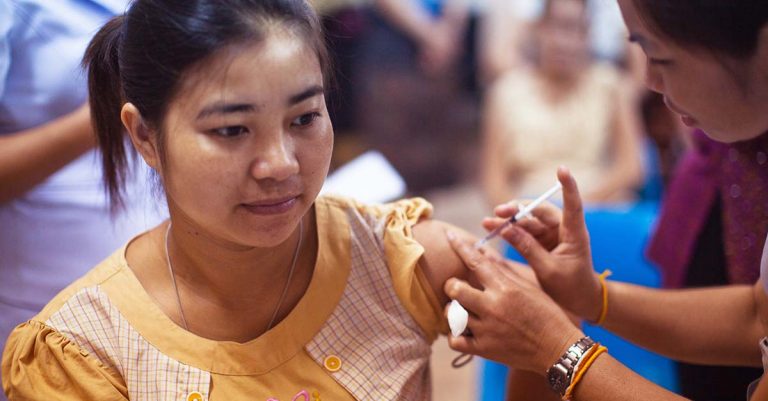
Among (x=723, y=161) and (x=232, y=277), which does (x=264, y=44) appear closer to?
(x=232, y=277)

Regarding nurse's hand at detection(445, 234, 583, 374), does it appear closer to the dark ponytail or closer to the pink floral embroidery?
the pink floral embroidery

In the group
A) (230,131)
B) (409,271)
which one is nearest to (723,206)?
(409,271)

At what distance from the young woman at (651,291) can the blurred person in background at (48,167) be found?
2.11ft

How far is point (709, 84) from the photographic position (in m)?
0.95

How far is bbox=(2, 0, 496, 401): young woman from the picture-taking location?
97cm

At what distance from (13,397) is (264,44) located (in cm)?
56

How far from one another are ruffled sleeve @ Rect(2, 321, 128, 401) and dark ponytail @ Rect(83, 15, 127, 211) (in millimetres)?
264

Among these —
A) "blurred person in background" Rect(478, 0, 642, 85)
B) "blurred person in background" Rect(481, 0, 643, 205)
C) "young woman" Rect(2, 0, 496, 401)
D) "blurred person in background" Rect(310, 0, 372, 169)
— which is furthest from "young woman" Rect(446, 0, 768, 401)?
"blurred person in background" Rect(478, 0, 642, 85)

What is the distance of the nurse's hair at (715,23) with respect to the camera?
888 mm

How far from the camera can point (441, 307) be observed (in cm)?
122

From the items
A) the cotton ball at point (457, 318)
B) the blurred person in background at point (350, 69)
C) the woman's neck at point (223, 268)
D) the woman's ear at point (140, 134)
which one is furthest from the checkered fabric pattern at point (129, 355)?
the blurred person in background at point (350, 69)

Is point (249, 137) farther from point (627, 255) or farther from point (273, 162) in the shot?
point (627, 255)

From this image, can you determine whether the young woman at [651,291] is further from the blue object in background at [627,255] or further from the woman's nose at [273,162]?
the blue object in background at [627,255]

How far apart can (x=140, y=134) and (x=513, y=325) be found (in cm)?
58
